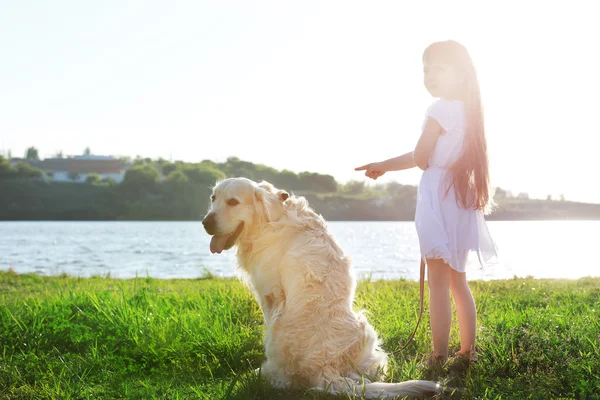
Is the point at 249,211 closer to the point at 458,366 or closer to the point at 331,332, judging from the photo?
the point at 331,332

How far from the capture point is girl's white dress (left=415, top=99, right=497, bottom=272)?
3.98 metres

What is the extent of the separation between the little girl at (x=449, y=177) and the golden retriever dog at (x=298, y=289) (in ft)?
2.04

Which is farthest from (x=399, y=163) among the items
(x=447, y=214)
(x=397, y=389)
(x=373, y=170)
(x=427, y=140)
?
(x=397, y=389)

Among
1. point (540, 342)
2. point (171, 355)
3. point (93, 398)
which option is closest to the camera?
point (93, 398)

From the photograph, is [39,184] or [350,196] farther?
[39,184]

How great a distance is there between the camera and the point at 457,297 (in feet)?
13.8

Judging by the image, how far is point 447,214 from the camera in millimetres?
4047

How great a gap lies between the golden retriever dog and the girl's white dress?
2.20 feet

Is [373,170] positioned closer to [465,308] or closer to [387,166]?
[387,166]

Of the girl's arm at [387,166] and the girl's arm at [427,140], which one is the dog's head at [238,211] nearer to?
the girl's arm at [387,166]

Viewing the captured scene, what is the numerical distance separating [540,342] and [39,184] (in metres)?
93.3

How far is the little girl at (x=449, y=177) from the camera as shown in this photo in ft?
13.1

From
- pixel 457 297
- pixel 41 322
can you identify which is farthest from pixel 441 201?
pixel 41 322

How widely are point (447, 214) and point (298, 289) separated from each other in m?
1.25
